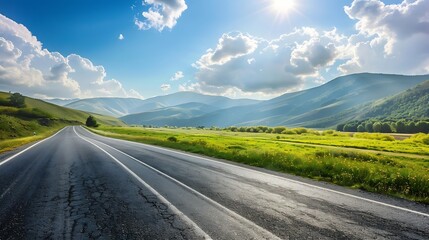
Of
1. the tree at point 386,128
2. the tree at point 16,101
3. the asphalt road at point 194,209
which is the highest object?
the tree at point 16,101


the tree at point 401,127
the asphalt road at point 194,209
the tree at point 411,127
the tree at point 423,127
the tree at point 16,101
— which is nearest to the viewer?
the asphalt road at point 194,209

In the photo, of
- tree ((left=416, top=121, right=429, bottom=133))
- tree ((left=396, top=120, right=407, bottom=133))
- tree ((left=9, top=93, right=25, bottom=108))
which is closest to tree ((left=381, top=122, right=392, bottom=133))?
tree ((left=396, top=120, right=407, bottom=133))

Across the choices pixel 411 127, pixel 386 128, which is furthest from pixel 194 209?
pixel 386 128

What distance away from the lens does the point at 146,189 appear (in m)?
8.78

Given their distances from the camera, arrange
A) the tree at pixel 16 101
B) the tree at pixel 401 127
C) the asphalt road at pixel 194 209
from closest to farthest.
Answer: the asphalt road at pixel 194 209
the tree at pixel 401 127
the tree at pixel 16 101

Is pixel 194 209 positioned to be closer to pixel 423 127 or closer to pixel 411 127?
pixel 423 127

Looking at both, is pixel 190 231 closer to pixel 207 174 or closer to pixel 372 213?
pixel 372 213

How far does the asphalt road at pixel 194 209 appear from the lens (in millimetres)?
5289

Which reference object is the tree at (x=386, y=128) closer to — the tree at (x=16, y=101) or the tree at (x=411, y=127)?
the tree at (x=411, y=127)

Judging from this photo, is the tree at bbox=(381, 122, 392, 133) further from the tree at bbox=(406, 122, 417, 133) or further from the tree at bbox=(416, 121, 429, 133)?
the tree at bbox=(416, 121, 429, 133)

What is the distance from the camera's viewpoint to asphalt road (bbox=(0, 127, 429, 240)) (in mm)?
5289

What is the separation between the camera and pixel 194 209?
6707mm

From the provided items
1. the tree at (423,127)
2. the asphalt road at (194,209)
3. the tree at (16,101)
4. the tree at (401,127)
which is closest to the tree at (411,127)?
the tree at (401,127)

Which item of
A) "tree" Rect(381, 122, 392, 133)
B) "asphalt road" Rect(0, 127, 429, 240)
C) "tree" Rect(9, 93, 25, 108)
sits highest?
"tree" Rect(9, 93, 25, 108)
